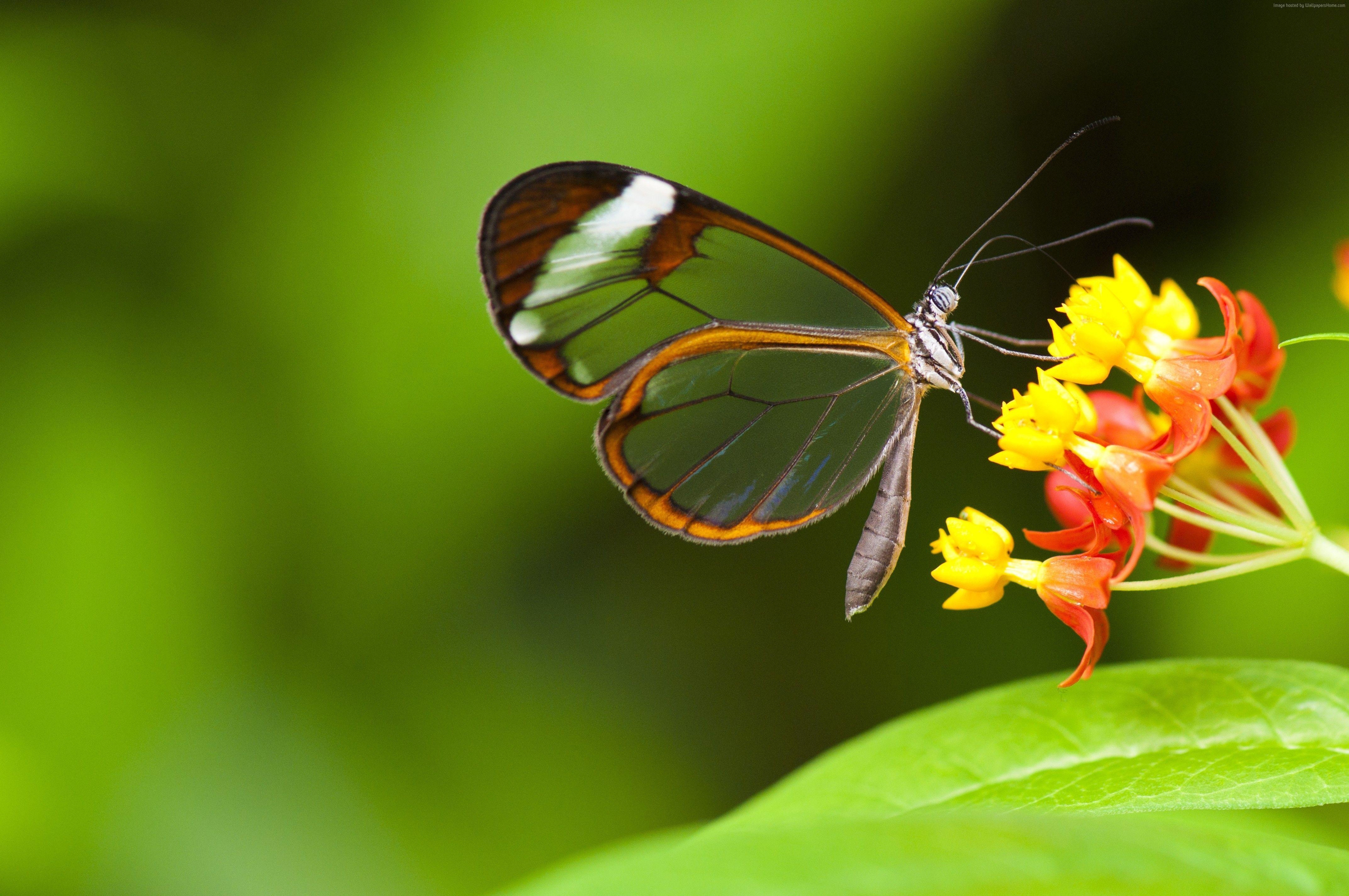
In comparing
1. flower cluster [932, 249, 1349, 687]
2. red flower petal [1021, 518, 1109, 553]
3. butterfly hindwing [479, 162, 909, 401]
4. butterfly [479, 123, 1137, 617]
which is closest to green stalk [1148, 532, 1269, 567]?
flower cluster [932, 249, 1349, 687]

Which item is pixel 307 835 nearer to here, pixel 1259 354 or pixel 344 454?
pixel 344 454

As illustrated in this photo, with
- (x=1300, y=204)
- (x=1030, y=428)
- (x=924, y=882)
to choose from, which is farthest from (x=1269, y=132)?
(x=924, y=882)

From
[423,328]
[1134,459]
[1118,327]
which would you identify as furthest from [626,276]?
[423,328]

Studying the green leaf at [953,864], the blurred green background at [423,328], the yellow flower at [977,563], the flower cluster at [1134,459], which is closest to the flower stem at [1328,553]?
the flower cluster at [1134,459]

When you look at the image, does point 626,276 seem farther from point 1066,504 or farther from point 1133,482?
point 1133,482

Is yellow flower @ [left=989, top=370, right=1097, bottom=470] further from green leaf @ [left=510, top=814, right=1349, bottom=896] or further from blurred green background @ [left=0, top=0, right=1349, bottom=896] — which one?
blurred green background @ [left=0, top=0, right=1349, bottom=896]

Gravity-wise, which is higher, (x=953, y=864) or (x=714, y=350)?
(x=714, y=350)

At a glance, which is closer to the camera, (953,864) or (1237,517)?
(953,864)
